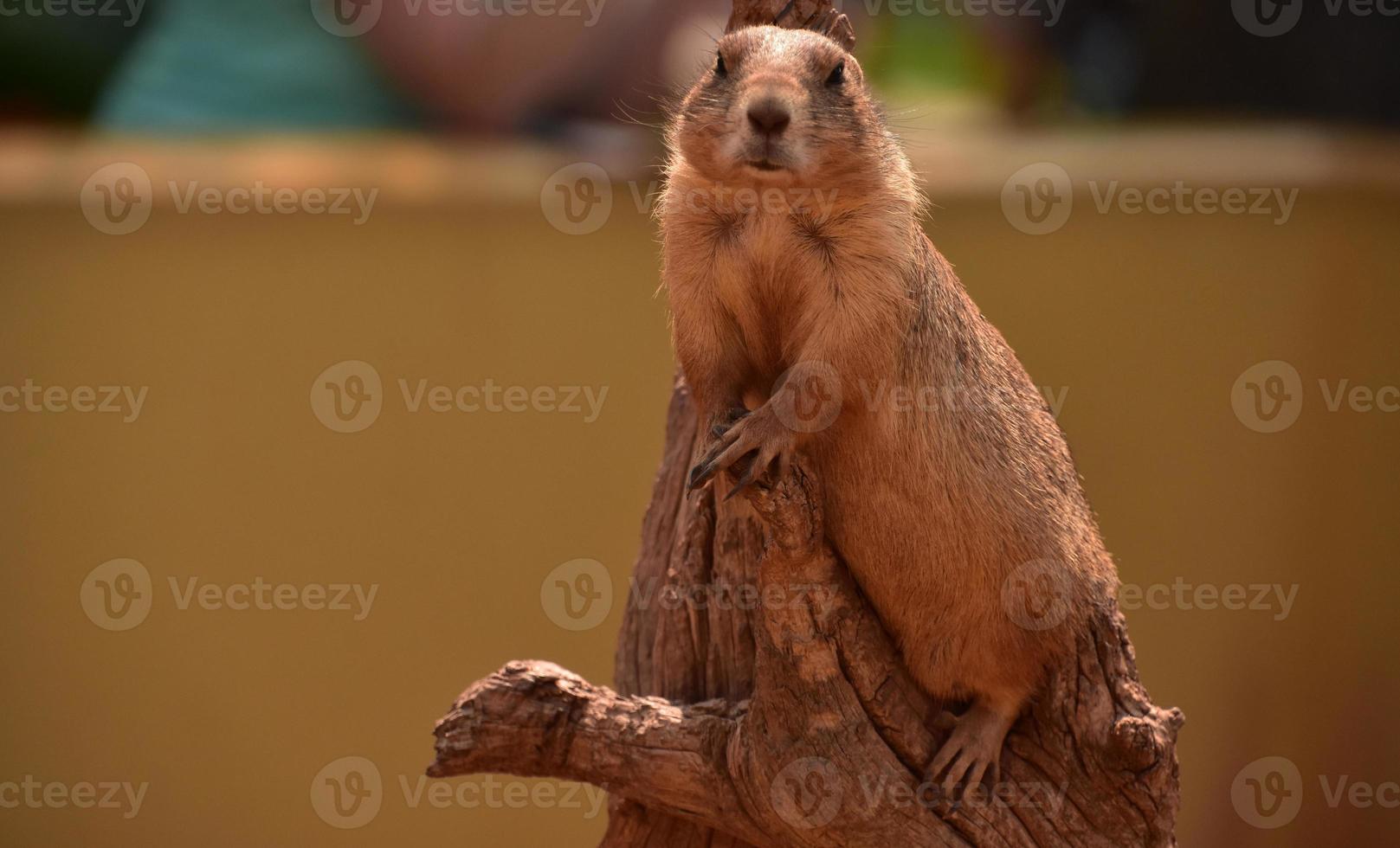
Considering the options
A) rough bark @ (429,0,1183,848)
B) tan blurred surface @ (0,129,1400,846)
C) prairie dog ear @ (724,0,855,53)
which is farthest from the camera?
tan blurred surface @ (0,129,1400,846)

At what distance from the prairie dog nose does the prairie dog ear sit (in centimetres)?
109

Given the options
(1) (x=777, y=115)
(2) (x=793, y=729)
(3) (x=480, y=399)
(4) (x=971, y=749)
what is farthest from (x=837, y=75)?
(3) (x=480, y=399)

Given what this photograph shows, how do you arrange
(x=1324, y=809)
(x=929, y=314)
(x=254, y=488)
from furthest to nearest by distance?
(x=1324, y=809) → (x=254, y=488) → (x=929, y=314)

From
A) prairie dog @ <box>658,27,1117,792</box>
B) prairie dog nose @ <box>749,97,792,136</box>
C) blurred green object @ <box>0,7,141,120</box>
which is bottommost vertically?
prairie dog @ <box>658,27,1117,792</box>

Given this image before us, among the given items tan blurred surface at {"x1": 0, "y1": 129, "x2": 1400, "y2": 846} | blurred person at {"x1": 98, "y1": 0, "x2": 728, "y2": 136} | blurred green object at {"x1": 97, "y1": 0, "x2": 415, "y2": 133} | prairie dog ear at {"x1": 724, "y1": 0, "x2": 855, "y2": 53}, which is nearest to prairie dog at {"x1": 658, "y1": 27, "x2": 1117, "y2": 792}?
prairie dog ear at {"x1": 724, "y1": 0, "x2": 855, "y2": 53}

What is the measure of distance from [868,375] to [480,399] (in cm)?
239

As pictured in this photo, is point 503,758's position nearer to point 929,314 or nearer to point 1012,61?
point 929,314

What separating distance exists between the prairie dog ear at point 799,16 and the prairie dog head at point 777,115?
26.4 inches

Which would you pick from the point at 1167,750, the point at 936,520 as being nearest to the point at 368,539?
the point at 936,520

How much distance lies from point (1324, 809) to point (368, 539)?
12.6ft

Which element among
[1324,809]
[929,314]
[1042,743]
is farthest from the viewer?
[1324,809]

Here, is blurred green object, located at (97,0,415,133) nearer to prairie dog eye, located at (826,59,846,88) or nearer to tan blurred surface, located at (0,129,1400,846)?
tan blurred surface, located at (0,129,1400,846)

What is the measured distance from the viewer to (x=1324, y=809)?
5.38m

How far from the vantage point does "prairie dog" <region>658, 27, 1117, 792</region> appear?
2.90 metres
